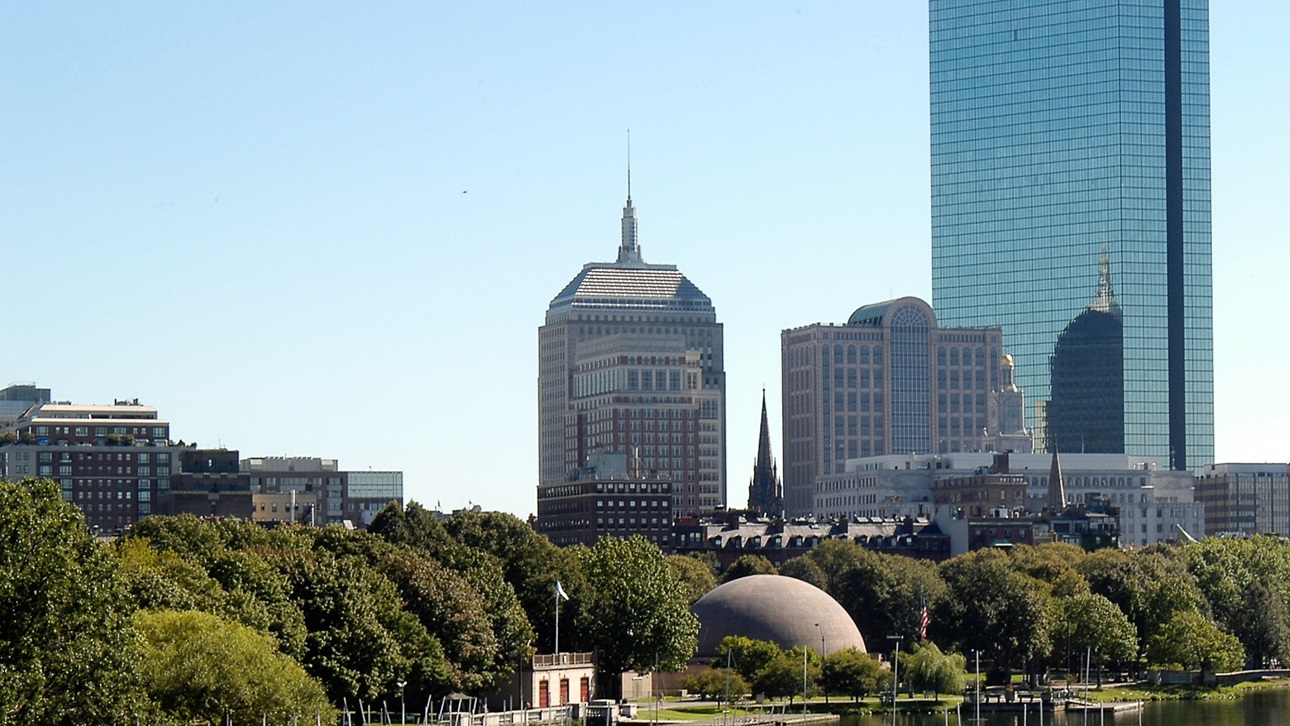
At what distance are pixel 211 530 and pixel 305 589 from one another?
1111 inches

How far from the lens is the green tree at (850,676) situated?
181 m

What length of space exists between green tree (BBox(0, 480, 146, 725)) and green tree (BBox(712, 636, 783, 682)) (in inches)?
3814

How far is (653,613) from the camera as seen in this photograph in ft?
557

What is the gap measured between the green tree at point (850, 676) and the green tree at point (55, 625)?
320 ft

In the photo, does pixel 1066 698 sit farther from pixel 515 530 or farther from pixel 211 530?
pixel 211 530

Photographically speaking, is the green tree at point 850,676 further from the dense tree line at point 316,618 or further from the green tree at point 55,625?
the green tree at point 55,625

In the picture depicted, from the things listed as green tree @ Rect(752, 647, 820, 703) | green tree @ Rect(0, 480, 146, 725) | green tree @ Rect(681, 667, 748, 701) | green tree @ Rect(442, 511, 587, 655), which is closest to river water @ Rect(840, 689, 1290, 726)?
green tree @ Rect(752, 647, 820, 703)

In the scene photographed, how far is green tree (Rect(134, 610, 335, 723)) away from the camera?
356 feet

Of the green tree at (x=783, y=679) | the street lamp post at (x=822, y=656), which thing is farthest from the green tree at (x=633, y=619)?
the street lamp post at (x=822, y=656)

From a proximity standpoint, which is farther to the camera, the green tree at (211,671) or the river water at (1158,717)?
the river water at (1158,717)

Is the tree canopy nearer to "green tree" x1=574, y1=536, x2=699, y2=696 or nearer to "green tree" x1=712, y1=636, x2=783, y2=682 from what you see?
"green tree" x1=574, y1=536, x2=699, y2=696

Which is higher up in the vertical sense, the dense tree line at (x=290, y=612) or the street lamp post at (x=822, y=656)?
the dense tree line at (x=290, y=612)

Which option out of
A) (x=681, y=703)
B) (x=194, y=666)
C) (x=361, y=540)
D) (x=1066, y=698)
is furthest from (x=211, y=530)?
(x=1066, y=698)

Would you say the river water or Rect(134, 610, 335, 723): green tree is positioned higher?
Rect(134, 610, 335, 723): green tree
